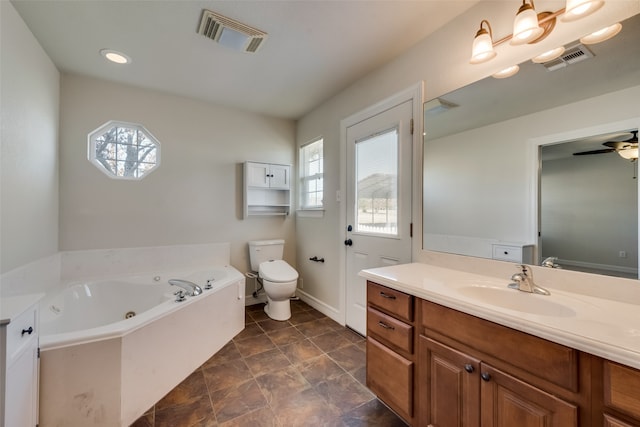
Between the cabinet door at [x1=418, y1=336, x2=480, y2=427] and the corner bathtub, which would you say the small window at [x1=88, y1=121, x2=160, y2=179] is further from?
the cabinet door at [x1=418, y1=336, x2=480, y2=427]

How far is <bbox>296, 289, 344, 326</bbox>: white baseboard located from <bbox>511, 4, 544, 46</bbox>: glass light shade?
2526 mm

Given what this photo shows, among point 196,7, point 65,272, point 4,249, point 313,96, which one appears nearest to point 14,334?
point 4,249

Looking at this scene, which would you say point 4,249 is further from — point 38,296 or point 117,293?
point 117,293

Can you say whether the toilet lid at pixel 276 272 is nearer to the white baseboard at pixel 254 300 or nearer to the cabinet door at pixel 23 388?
the white baseboard at pixel 254 300

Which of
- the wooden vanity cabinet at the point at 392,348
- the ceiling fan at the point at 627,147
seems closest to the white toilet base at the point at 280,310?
the wooden vanity cabinet at the point at 392,348

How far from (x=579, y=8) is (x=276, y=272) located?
2815 millimetres

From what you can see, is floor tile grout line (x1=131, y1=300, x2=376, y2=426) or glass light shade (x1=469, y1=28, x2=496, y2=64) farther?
floor tile grout line (x1=131, y1=300, x2=376, y2=426)

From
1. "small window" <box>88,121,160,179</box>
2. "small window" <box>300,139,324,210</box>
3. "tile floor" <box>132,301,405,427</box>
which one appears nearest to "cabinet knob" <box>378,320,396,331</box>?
"tile floor" <box>132,301,405,427</box>

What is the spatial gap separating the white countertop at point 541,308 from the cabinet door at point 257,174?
2.10m

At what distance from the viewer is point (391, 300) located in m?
1.40

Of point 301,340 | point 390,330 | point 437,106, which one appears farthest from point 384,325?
point 437,106

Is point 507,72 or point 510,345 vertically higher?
point 507,72

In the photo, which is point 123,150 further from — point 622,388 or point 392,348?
point 622,388

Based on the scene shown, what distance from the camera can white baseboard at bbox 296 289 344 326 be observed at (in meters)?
2.78
